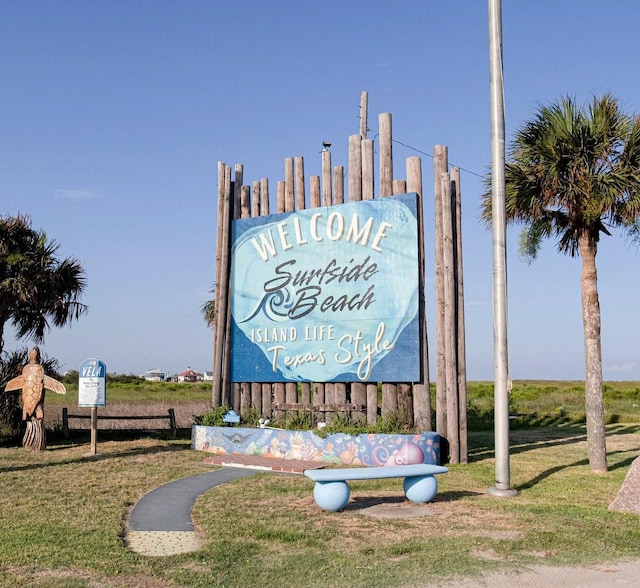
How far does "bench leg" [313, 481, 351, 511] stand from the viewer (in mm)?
10227

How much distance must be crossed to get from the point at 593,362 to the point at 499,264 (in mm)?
3966

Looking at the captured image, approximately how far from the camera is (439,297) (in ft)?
51.9

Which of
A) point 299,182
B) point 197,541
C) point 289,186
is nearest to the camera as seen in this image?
point 197,541

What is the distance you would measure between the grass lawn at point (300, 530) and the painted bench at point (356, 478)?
216mm

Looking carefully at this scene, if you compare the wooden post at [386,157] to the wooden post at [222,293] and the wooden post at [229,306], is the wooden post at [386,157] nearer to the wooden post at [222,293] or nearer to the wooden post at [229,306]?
the wooden post at [229,306]

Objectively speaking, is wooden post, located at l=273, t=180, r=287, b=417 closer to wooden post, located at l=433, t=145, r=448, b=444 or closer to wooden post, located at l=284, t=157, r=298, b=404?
wooden post, located at l=284, t=157, r=298, b=404

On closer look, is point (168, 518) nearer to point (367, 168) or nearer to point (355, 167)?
point (367, 168)

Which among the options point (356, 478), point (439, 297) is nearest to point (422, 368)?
point (439, 297)

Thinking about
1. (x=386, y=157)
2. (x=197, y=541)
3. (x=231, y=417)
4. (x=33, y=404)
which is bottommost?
(x=197, y=541)

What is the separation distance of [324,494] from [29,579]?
4307mm

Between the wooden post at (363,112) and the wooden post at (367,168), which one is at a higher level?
the wooden post at (363,112)

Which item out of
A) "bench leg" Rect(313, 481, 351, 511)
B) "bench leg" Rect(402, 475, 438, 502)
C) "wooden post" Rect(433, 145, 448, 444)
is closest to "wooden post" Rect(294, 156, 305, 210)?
"wooden post" Rect(433, 145, 448, 444)

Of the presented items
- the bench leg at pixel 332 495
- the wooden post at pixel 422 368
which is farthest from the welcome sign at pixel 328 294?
the bench leg at pixel 332 495

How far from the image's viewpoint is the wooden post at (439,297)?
51.2 ft
